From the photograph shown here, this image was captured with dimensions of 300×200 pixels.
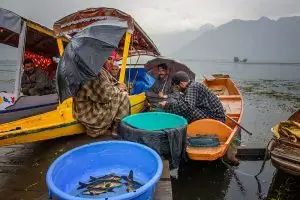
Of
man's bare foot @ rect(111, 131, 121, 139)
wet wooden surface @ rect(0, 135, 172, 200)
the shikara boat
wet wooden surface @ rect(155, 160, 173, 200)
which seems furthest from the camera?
the shikara boat

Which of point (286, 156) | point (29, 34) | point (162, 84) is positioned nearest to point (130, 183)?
point (286, 156)

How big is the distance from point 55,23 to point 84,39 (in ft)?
10.0

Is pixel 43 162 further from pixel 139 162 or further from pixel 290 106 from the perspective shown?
pixel 290 106

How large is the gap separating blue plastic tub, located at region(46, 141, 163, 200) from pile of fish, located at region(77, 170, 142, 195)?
4.4 inches

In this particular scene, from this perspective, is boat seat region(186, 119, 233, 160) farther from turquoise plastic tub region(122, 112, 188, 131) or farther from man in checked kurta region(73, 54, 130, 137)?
man in checked kurta region(73, 54, 130, 137)

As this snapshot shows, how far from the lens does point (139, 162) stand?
134 inches

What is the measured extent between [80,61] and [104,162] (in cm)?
173

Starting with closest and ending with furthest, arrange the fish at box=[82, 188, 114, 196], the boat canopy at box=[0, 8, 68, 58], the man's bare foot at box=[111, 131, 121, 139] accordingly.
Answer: the fish at box=[82, 188, 114, 196], the man's bare foot at box=[111, 131, 121, 139], the boat canopy at box=[0, 8, 68, 58]

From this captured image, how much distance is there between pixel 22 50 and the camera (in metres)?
7.35

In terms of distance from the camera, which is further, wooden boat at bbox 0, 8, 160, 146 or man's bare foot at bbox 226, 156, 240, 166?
man's bare foot at bbox 226, 156, 240, 166

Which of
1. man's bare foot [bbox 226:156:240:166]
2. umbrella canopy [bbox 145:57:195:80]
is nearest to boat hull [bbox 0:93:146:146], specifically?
man's bare foot [bbox 226:156:240:166]

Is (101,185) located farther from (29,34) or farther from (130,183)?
(29,34)

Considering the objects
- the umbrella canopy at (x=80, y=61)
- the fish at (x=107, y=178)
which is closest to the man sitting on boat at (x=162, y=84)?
the umbrella canopy at (x=80, y=61)

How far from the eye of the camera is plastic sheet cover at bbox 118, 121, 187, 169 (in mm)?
4066
